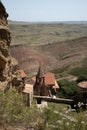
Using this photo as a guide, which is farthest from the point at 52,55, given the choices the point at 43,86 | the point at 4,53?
the point at 4,53

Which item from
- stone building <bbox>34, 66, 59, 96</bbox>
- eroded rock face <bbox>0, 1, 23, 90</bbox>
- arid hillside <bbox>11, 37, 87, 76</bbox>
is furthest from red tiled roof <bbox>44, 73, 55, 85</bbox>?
eroded rock face <bbox>0, 1, 23, 90</bbox>

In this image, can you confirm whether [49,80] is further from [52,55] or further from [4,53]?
[52,55]

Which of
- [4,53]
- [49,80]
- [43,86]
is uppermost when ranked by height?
[4,53]

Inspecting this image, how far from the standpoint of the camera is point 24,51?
14325 centimetres

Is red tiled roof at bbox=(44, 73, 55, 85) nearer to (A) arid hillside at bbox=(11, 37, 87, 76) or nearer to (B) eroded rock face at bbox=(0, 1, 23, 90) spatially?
(A) arid hillside at bbox=(11, 37, 87, 76)

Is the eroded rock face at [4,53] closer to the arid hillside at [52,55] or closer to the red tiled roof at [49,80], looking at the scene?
the red tiled roof at [49,80]

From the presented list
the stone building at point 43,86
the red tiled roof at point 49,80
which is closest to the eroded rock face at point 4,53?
the stone building at point 43,86

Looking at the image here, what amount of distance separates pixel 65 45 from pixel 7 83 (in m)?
151

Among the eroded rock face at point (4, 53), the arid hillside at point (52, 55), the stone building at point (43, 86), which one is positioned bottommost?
the arid hillside at point (52, 55)

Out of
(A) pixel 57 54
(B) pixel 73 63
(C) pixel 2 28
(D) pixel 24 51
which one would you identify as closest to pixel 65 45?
(A) pixel 57 54

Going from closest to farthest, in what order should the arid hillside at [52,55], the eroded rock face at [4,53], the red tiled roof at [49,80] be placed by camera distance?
1. the eroded rock face at [4,53]
2. the red tiled roof at [49,80]
3. the arid hillside at [52,55]

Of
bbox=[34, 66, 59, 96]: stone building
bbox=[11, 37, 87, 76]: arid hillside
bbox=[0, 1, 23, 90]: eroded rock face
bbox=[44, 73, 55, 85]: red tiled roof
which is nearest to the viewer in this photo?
bbox=[0, 1, 23, 90]: eroded rock face

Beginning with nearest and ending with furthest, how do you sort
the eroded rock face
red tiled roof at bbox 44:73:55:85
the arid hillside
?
the eroded rock face
red tiled roof at bbox 44:73:55:85
the arid hillside

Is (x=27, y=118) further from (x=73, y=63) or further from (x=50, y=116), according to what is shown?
(x=73, y=63)
